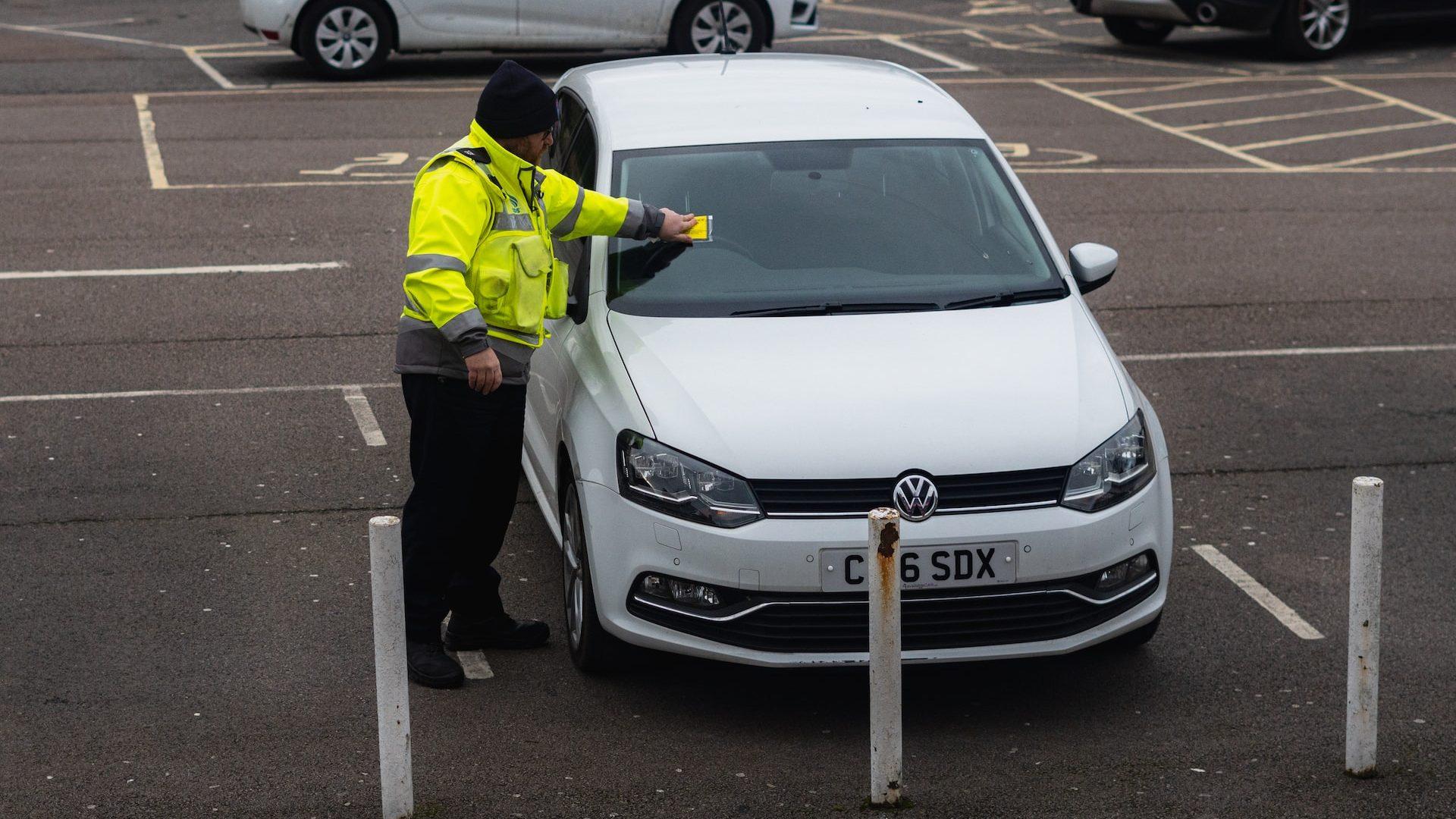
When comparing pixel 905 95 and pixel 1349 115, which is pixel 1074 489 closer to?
pixel 905 95

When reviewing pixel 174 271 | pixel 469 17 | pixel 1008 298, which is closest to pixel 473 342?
pixel 1008 298

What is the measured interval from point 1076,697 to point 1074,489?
2.69ft

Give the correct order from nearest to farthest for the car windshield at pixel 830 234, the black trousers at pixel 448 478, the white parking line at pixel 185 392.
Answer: the black trousers at pixel 448 478
the car windshield at pixel 830 234
the white parking line at pixel 185 392

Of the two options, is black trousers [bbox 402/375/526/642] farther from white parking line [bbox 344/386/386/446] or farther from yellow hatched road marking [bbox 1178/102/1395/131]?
yellow hatched road marking [bbox 1178/102/1395/131]

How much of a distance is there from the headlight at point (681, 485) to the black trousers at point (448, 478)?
0.53 metres

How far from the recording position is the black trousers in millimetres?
5449

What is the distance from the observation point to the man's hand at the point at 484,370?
5.21 metres

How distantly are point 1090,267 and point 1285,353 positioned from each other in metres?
3.63

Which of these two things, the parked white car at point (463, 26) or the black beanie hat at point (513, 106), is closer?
the black beanie hat at point (513, 106)

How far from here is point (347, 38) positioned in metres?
17.6

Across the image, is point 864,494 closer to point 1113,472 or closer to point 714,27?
point 1113,472

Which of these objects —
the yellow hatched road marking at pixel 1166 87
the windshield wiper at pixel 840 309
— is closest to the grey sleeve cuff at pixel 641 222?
the windshield wiper at pixel 840 309

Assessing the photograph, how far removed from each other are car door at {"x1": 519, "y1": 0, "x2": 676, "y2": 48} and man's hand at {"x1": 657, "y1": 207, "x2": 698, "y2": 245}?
1214cm

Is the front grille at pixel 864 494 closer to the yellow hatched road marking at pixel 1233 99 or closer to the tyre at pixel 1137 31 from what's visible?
the yellow hatched road marking at pixel 1233 99
